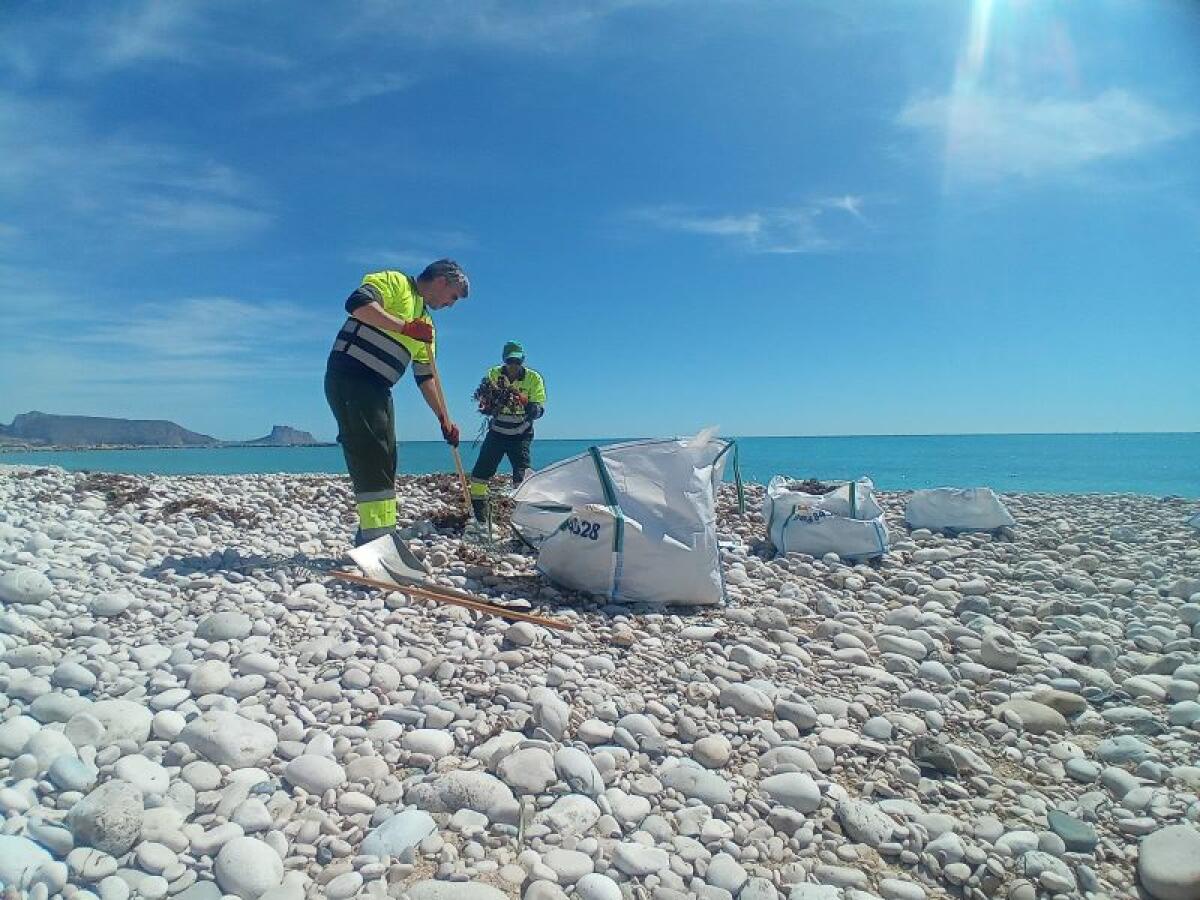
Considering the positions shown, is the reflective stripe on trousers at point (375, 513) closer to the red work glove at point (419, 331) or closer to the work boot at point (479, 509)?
the red work glove at point (419, 331)

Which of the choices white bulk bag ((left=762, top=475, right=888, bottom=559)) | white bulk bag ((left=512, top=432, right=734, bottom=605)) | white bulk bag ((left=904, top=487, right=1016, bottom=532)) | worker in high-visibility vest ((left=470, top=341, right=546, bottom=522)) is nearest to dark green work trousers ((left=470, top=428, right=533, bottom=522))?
worker in high-visibility vest ((left=470, top=341, right=546, bottom=522))

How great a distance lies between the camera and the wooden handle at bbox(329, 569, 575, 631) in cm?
355

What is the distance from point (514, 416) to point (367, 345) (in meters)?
2.72

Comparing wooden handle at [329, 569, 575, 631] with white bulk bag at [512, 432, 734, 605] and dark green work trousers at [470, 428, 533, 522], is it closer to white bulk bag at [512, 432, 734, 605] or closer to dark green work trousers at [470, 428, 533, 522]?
white bulk bag at [512, 432, 734, 605]

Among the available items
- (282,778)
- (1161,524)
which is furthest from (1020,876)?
(1161,524)

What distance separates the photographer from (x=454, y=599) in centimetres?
372

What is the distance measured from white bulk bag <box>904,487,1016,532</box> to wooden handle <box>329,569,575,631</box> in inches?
216

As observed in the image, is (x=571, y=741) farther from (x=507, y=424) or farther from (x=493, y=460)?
(x=507, y=424)

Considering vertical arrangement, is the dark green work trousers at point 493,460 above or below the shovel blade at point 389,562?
above

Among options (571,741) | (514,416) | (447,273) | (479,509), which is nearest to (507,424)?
(514,416)

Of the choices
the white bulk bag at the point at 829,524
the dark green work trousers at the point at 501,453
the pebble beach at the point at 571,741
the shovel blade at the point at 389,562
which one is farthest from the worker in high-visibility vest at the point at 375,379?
the white bulk bag at the point at 829,524

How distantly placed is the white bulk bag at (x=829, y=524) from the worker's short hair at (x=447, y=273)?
3.39 m

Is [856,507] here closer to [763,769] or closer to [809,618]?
[809,618]

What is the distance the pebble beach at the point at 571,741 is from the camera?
1.82 metres
